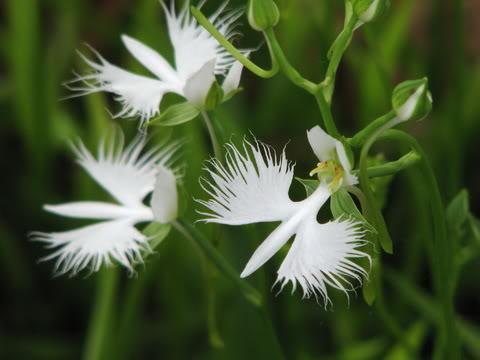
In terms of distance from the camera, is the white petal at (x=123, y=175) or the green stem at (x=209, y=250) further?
the white petal at (x=123, y=175)

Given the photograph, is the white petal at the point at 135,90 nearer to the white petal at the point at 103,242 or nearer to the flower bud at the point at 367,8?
the white petal at the point at 103,242

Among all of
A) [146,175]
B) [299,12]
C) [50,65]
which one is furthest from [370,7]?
[50,65]

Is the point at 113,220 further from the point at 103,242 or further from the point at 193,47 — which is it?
the point at 193,47

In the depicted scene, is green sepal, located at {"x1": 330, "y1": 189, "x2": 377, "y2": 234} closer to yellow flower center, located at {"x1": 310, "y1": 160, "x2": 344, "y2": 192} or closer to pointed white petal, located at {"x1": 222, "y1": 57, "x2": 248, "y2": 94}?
yellow flower center, located at {"x1": 310, "y1": 160, "x2": 344, "y2": 192}

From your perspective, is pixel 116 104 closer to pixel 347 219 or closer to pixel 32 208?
pixel 32 208

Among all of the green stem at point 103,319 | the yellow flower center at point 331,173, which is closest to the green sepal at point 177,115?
the yellow flower center at point 331,173

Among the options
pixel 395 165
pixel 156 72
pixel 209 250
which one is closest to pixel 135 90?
pixel 156 72

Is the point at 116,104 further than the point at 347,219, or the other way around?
the point at 116,104
